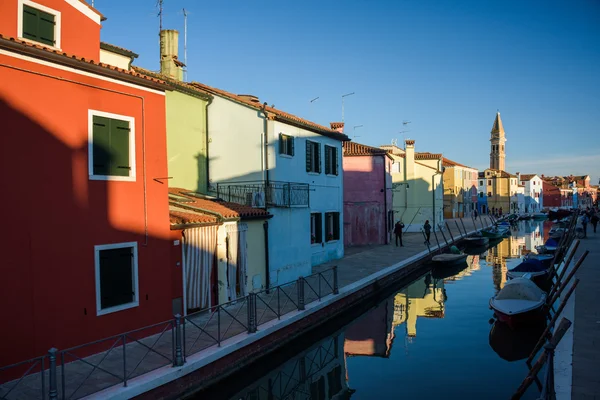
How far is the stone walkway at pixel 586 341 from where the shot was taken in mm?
9164

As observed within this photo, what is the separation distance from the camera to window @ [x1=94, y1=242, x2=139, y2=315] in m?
11.4

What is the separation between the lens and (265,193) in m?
18.6

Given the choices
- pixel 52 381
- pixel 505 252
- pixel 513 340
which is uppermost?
pixel 52 381

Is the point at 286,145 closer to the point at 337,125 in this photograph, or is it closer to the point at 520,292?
the point at 520,292

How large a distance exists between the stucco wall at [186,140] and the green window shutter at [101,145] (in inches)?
268

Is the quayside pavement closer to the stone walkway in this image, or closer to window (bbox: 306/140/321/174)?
window (bbox: 306/140/321/174)

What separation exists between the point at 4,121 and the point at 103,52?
28.2 feet

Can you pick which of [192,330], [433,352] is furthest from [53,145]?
[433,352]

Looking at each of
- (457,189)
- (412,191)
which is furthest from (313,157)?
(457,189)

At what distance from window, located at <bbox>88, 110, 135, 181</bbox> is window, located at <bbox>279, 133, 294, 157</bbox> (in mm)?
9244

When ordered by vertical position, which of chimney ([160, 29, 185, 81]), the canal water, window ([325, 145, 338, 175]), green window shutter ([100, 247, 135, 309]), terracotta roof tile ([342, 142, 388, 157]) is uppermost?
chimney ([160, 29, 185, 81])

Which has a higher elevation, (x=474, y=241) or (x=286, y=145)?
(x=286, y=145)

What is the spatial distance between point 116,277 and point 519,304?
522 inches

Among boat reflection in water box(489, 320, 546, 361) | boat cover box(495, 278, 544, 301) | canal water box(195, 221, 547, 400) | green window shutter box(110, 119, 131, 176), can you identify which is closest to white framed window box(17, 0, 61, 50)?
green window shutter box(110, 119, 131, 176)
